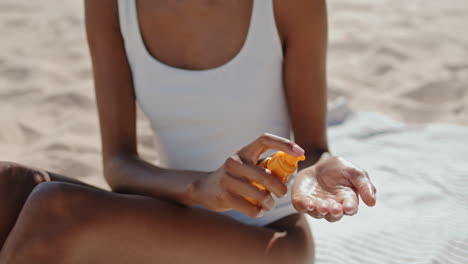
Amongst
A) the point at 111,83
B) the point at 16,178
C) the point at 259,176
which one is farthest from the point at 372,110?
the point at 259,176

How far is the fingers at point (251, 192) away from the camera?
3.55 ft

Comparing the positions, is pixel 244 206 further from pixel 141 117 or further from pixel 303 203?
pixel 141 117

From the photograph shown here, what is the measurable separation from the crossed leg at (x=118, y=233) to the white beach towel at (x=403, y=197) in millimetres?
621

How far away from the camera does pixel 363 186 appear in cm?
106

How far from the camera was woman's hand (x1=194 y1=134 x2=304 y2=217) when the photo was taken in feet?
3.46

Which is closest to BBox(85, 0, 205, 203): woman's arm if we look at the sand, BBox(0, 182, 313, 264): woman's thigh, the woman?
the woman

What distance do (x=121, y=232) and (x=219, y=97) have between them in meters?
0.47

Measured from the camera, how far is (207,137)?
1.60 meters

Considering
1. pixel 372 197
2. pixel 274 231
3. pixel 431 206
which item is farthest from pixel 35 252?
pixel 431 206

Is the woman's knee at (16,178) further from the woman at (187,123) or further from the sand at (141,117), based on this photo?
the sand at (141,117)

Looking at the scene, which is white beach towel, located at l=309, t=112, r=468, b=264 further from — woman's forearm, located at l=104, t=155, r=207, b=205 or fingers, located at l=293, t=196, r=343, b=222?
fingers, located at l=293, t=196, r=343, b=222

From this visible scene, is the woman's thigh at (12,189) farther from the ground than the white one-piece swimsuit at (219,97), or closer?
closer

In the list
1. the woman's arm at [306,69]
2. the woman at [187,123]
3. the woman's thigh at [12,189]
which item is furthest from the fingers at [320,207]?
the woman's thigh at [12,189]

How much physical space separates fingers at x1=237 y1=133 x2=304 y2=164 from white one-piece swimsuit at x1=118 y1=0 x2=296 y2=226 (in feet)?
1.53
